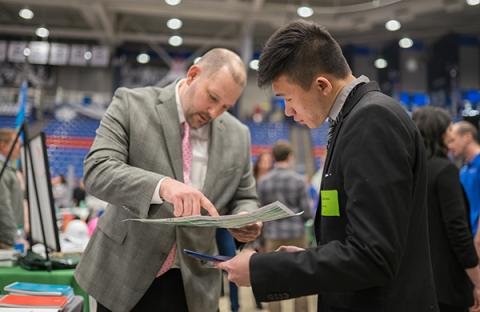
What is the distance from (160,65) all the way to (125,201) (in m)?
14.3

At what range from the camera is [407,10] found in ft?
36.3

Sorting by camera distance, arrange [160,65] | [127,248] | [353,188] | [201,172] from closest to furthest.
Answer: [353,188] < [127,248] < [201,172] < [160,65]

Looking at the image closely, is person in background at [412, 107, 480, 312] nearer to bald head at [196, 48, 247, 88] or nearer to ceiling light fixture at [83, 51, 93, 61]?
bald head at [196, 48, 247, 88]

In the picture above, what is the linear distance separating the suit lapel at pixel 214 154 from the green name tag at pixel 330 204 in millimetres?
631

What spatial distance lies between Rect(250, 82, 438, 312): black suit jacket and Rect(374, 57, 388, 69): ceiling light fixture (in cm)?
1519

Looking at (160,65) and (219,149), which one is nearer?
(219,149)

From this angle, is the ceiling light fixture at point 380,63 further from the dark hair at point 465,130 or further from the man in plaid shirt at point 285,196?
the dark hair at point 465,130

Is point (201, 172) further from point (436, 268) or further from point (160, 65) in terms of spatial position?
point (160, 65)

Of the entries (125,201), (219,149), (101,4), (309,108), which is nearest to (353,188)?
(309,108)

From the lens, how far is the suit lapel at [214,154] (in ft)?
5.21

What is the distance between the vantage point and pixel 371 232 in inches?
34.4

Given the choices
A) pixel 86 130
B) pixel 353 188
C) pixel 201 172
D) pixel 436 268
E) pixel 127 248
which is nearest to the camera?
pixel 353 188

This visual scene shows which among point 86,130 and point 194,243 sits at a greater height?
point 86,130

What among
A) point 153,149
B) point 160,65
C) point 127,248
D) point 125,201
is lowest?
point 127,248
